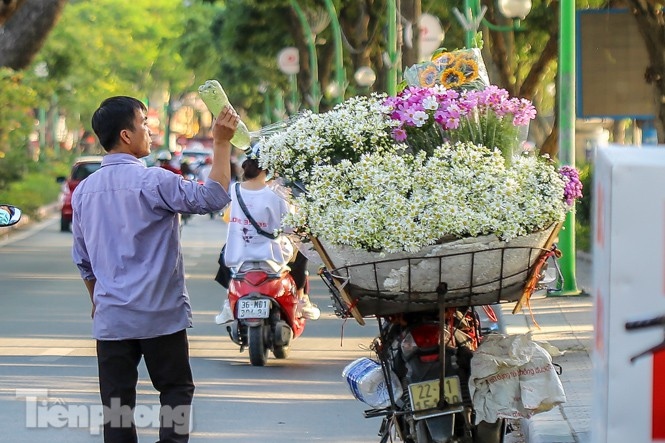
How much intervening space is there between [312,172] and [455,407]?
1031 mm

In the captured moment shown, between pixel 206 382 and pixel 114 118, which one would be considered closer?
pixel 114 118

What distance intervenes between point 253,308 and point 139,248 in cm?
519

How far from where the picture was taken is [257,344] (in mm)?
10570

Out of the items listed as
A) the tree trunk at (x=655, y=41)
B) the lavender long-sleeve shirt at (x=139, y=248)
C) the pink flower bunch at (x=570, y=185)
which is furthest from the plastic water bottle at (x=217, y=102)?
Result: the tree trunk at (x=655, y=41)

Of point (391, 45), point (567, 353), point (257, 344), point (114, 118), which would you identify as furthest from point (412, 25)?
point (114, 118)

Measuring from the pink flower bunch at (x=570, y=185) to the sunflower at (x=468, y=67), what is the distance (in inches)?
19.6

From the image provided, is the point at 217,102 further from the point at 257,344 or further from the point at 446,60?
the point at 257,344

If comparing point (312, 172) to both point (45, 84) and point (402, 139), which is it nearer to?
point (402, 139)

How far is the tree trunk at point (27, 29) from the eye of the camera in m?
25.6

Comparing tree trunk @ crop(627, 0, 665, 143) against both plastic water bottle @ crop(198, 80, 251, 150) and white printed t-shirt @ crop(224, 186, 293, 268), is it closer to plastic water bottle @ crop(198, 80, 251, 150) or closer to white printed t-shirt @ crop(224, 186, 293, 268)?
white printed t-shirt @ crop(224, 186, 293, 268)

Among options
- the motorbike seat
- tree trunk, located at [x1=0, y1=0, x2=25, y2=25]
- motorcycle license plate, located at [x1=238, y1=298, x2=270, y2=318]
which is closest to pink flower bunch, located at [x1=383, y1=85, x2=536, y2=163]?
motorcycle license plate, located at [x1=238, y1=298, x2=270, y2=318]

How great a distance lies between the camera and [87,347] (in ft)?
38.5

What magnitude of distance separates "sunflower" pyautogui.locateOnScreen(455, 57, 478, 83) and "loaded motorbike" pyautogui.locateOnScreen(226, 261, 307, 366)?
16.7 feet

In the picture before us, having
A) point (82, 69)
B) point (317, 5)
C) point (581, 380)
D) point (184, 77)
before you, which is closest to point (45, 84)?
point (317, 5)
